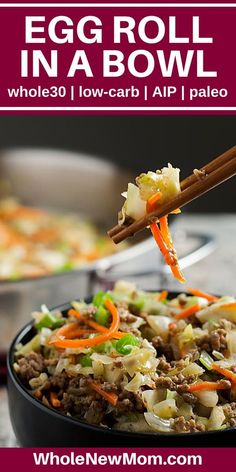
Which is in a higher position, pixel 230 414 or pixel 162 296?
pixel 162 296

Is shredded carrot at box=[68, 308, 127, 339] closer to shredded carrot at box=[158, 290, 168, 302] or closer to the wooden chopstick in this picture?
shredded carrot at box=[158, 290, 168, 302]

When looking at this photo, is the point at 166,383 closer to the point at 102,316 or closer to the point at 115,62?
the point at 102,316

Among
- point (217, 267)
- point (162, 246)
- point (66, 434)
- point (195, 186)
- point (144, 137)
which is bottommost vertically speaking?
point (217, 267)

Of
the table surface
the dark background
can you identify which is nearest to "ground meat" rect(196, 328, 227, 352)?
the table surface

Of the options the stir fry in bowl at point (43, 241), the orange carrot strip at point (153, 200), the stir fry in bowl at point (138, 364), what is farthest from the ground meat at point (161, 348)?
the stir fry in bowl at point (43, 241)

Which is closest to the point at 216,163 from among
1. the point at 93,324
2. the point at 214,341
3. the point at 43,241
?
the point at 214,341
